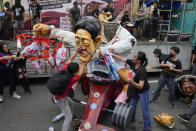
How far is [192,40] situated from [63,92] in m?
6.82

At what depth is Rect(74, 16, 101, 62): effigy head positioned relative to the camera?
3414 millimetres

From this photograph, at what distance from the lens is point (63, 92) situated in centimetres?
320

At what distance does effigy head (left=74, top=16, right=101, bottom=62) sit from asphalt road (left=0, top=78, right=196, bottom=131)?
5.43ft

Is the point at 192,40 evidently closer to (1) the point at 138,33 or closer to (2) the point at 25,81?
(1) the point at 138,33

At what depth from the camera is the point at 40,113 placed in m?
4.54

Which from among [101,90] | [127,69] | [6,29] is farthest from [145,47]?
[6,29]

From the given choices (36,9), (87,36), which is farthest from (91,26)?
(36,9)

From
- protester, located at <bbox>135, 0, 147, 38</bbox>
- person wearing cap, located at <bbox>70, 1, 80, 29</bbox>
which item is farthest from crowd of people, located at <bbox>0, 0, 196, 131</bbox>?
person wearing cap, located at <bbox>70, 1, 80, 29</bbox>

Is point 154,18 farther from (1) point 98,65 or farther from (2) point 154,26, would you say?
(1) point 98,65

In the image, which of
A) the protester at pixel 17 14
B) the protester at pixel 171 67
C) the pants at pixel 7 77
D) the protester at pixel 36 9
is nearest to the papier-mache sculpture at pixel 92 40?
the protester at pixel 171 67

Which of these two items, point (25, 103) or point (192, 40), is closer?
point (25, 103)

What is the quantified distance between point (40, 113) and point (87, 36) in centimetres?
238

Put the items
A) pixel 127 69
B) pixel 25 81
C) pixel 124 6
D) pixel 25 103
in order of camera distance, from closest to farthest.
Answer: pixel 127 69 < pixel 25 103 < pixel 25 81 < pixel 124 6

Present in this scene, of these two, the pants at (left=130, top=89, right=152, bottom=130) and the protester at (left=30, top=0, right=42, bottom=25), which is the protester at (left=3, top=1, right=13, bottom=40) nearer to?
the protester at (left=30, top=0, right=42, bottom=25)
